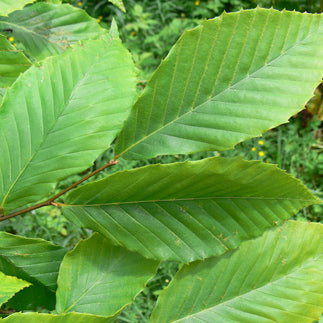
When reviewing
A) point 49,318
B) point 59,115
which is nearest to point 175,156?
point 59,115

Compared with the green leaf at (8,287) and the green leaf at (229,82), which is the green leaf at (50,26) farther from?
the green leaf at (8,287)

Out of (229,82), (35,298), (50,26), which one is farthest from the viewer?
(50,26)

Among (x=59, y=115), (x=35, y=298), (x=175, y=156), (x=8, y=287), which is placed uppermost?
(x=59, y=115)

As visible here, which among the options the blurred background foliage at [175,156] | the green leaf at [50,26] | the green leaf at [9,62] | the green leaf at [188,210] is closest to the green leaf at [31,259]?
the green leaf at [188,210]

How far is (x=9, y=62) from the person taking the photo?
790mm

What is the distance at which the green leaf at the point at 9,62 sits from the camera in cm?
78

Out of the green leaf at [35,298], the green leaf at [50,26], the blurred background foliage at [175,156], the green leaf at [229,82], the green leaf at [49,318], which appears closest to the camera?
the green leaf at [49,318]

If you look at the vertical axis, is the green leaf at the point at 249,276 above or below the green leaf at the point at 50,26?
below

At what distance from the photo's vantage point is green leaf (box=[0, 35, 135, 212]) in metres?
0.62

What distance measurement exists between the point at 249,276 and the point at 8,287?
44 cm

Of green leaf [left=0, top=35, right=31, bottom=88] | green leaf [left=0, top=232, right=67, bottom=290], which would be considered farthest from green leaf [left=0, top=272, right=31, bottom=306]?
green leaf [left=0, top=35, right=31, bottom=88]

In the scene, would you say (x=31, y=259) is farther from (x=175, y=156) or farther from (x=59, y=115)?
(x=175, y=156)

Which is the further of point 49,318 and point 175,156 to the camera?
point 175,156

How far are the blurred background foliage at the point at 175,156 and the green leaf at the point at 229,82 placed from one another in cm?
151
